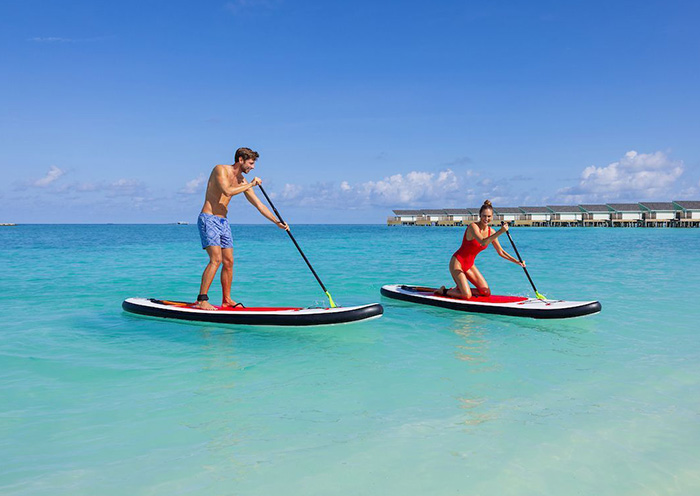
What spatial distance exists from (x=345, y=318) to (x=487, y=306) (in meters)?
2.71

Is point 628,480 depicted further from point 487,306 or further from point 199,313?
point 199,313

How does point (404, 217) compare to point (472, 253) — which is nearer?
point (472, 253)

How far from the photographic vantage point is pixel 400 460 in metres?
3.57

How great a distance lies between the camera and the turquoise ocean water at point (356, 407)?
133 inches

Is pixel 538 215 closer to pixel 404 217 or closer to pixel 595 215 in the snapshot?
pixel 595 215

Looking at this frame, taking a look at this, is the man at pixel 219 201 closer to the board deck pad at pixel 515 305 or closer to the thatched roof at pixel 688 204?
the board deck pad at pixel 515 305

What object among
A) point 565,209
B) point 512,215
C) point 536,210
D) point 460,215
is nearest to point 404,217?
point 460,215

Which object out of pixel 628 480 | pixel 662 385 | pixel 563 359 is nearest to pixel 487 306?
pixel 563 359

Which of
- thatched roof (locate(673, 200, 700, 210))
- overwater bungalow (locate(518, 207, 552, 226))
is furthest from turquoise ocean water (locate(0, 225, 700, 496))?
overwater bungalow (locate(518, 207, 552, 226))

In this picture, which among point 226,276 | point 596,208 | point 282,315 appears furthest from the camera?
point 596,208

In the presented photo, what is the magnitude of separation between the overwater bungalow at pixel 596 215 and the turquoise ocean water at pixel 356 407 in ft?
334

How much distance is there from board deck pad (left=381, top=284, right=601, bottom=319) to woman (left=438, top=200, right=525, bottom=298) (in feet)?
0.59

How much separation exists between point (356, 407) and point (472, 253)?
5.11 metres

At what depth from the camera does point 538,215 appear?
10756 centimetres
